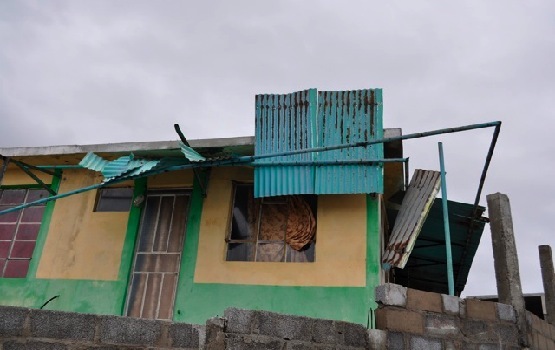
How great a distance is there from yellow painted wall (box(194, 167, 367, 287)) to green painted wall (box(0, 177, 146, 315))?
50.1 inches

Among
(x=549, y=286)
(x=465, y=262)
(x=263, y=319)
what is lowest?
(x=263, y=319)

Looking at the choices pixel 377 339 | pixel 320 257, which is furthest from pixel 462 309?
pixel 320 257

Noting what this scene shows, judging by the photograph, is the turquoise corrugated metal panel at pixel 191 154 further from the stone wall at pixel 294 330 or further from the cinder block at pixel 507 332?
the cinder block at pixel 507 332

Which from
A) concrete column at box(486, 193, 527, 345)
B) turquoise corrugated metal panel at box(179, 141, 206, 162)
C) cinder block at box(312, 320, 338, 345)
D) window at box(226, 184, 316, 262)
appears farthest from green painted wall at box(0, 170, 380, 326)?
cinder block at box(312, 320, 338, 345)

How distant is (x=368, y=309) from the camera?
7020 millimetres

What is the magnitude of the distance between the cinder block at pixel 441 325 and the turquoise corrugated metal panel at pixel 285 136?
3093 millimetres

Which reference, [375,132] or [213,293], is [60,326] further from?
[375,132]

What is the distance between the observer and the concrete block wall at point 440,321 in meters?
4.51

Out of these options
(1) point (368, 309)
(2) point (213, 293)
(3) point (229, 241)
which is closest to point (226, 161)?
(3) point (229, 241)

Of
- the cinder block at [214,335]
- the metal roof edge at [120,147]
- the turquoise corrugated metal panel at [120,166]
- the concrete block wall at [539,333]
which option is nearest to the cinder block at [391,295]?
the cinder block at [214,335]

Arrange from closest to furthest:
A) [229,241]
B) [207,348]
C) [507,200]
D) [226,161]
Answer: [207,348]
[507,200]
[226,161]
[229,241]

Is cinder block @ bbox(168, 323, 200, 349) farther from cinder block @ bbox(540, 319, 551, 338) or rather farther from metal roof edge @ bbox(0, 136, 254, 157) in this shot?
cinder block @ bbox(540, 319, 551, 338)

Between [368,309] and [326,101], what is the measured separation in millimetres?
3137

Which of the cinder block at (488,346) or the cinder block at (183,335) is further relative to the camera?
the cinder block at (488,346)
